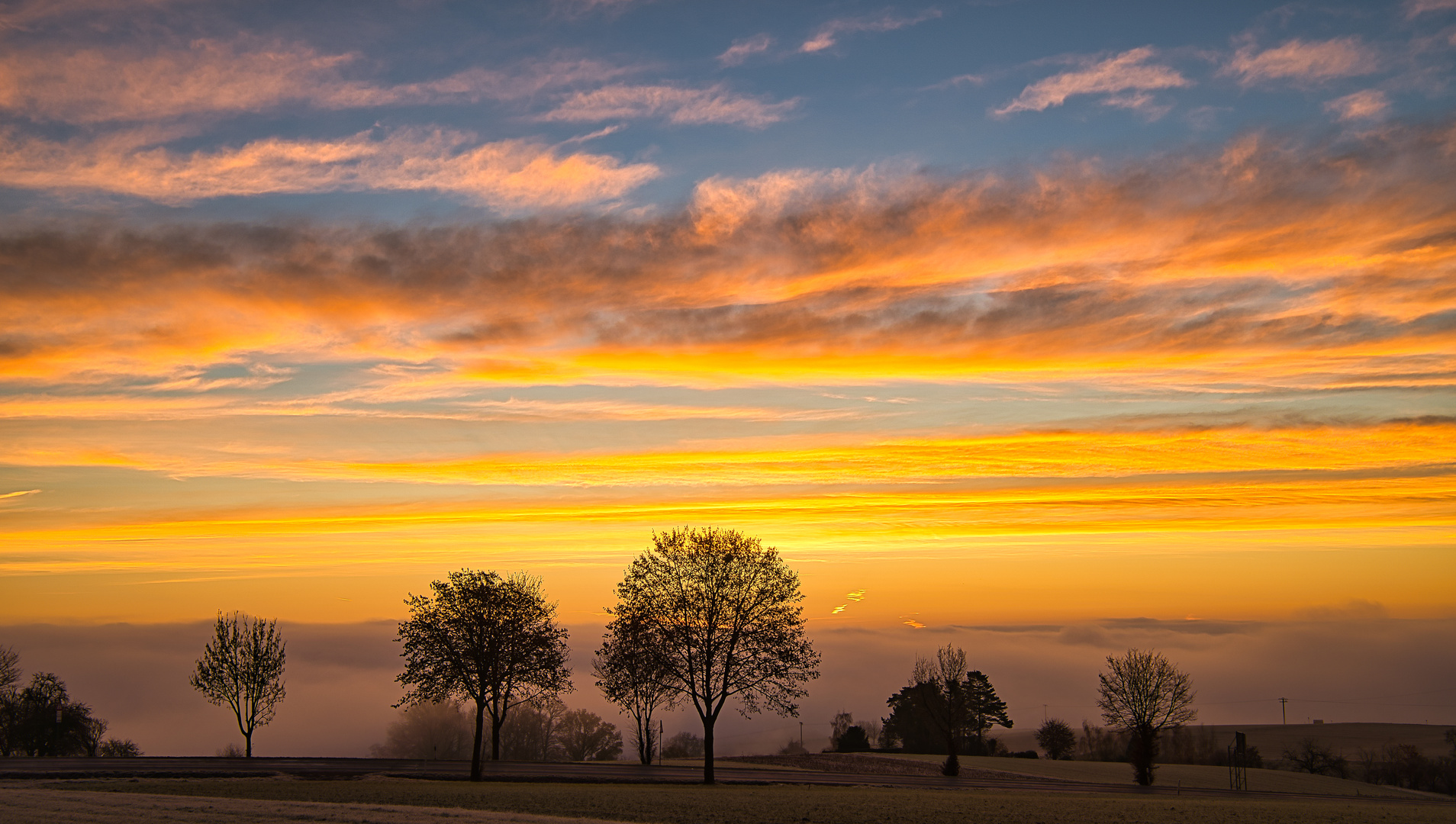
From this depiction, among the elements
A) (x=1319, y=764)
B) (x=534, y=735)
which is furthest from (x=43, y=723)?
(x=1319, y=764)

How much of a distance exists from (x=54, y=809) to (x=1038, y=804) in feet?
123

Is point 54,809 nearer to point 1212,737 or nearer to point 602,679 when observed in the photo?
point 602,679

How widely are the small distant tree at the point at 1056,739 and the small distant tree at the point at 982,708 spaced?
4534 mm

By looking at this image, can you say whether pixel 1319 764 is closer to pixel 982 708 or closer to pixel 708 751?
pixel 982 708

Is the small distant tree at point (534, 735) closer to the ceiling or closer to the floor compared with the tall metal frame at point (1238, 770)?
closer to the floor

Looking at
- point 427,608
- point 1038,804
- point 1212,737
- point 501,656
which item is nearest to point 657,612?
point 501,656

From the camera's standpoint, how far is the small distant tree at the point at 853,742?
104 m

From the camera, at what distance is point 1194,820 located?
3328 centimetres

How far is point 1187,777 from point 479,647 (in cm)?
6639

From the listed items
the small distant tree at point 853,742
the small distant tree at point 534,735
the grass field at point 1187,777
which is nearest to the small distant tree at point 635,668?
the grass field at point 1187,777

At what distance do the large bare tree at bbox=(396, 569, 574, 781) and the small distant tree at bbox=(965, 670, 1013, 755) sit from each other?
72.3m

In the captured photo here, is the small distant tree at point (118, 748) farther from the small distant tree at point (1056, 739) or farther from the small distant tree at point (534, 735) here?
the small distant tree at point (1056, 739)

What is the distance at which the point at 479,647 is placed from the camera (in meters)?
62.6

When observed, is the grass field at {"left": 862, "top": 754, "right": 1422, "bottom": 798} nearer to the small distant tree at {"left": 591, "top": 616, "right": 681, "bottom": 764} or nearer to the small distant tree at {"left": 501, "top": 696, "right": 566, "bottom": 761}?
the small distant tree at {"left": 591, "top": 616, "right": 681, "bottom": 764}
